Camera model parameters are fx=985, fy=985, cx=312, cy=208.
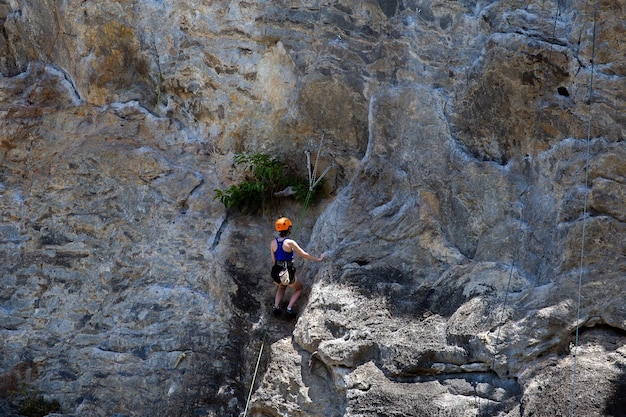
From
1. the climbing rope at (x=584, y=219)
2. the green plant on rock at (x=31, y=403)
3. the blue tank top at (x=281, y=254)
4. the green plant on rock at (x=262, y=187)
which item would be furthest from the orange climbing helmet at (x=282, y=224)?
the climbing rope at (x=584, y=219)

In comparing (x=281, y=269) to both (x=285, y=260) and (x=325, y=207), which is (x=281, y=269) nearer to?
(x=285, y=260)

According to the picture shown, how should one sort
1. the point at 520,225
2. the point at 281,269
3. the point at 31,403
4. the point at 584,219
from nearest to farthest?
the point at 584,219 < the point at 520,225 < the point at 281,269 < the point at 31,403

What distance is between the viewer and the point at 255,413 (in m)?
8.52

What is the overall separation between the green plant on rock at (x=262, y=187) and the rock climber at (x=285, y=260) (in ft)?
2.43

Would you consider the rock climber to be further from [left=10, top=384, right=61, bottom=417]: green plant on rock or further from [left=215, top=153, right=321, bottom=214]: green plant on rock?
[left=10, top=384, right=61, bottom=417]: green plant on rock

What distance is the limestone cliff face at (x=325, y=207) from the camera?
759 cm

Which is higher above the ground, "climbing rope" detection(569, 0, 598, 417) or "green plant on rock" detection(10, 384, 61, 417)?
"climbing rope" detection(569, 0, 598, 417)

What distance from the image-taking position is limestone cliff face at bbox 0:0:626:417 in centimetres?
759

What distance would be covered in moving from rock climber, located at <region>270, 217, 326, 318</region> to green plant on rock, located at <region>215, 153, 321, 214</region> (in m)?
0.74

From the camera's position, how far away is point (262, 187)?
9859 mm

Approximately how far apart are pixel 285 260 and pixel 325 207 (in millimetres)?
983

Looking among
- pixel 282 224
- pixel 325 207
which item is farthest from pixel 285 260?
pixel 325 207

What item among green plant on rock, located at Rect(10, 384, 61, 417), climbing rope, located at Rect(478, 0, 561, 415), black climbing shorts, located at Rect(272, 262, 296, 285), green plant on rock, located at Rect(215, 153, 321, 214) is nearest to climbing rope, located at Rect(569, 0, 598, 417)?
climbing rope, located at Rect(478, 0, 561, 415)

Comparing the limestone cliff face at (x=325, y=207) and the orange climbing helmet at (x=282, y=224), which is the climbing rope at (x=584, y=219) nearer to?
the limestone cliff face at (x=325, y=207)
